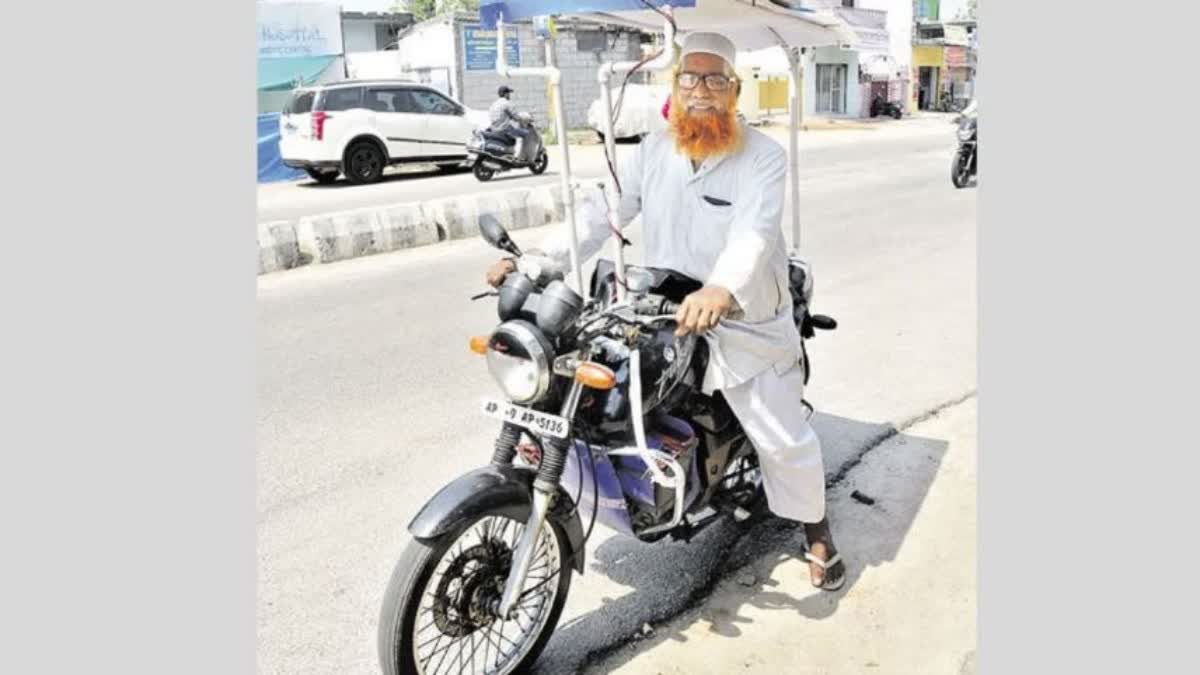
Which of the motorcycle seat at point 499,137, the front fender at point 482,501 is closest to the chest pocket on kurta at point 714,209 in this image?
the front fender at point 482,501

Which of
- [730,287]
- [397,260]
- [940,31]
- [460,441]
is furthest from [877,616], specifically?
[940,31]

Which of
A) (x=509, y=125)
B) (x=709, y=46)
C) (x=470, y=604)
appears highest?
(x=509, y=125)

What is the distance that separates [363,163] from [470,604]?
571 inches

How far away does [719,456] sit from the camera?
3174 mm

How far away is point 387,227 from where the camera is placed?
9734 mm

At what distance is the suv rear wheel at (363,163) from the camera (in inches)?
629

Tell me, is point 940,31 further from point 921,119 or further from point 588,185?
point 588,185

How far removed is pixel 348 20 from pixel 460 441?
33489mm

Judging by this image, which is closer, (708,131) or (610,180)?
(708,131)

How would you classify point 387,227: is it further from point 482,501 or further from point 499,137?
point 482,501

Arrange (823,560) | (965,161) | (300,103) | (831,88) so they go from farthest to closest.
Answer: (831,88) < (300,103) < (965,161) < (823,560)

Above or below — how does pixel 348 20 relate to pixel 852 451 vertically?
above

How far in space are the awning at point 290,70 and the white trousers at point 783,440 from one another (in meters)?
26.1

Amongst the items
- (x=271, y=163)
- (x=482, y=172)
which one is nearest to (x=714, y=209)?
(x=482, y=172)
